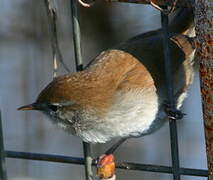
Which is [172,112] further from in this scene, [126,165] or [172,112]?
[126,165]

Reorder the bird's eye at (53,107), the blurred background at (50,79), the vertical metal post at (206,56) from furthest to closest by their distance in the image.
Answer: the blurred background at (50,79) → the bird's eye at (53,107) → the vertical metal post at (206,56)

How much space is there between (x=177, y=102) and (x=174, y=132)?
14.7 inches

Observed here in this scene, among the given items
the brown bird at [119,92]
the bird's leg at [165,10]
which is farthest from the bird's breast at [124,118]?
the bird's leg at [165,10]

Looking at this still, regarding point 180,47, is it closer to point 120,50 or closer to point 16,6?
point 120,50

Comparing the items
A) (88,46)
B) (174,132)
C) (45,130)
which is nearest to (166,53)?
(174,132)

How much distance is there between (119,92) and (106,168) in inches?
13.9

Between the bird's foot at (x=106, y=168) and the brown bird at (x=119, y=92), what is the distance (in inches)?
3.0

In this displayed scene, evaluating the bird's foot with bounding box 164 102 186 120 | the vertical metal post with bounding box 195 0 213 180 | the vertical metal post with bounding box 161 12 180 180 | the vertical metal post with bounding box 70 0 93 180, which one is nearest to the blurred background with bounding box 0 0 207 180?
the vertical metal post with bounding box 70 0 93 180

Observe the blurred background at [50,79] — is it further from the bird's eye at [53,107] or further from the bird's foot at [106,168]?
the bird's foot at [106,168]

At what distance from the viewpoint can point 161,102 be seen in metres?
2.95

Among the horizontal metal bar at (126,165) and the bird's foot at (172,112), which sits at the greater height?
the bird's foot at (172,112)

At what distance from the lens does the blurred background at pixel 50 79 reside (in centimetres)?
512

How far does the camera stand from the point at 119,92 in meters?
3.03

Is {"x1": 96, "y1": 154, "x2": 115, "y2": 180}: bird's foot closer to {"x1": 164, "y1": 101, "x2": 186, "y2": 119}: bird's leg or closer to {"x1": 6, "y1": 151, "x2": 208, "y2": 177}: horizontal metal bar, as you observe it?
{"x1": 6, "y1": 151, "x2": 208, "y2": 177}: horizontal metal bar
